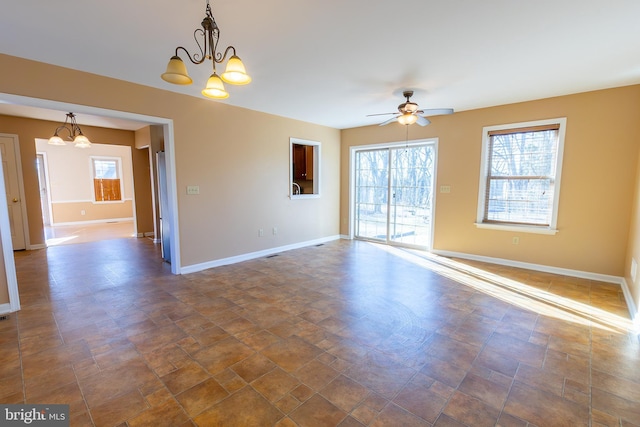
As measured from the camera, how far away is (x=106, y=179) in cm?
926

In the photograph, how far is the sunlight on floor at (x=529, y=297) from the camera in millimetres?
2829

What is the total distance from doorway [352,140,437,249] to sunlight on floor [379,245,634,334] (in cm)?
115

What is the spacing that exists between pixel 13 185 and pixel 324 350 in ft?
23.0

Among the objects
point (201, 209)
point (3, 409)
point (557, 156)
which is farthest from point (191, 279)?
point (557, 156)

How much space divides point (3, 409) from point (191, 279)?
7.66 feet

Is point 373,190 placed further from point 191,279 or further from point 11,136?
point 11,136

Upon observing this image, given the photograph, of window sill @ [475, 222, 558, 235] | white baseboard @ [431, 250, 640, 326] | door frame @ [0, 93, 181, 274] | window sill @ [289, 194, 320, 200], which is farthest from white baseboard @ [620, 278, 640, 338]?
door frame @ [0, 93, 181, 274]

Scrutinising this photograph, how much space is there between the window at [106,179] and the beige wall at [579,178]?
9925mm

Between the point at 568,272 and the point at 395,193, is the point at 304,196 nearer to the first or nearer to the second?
the point at 395,193

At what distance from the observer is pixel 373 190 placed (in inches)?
254

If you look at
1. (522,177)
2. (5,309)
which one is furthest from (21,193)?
(522,177)

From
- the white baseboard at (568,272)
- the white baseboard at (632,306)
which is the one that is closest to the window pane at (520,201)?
the white baseboard at (568,272)

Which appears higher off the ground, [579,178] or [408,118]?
[408,118]

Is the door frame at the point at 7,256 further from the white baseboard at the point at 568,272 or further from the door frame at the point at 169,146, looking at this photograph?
the white baseboard at the point at 568,272
